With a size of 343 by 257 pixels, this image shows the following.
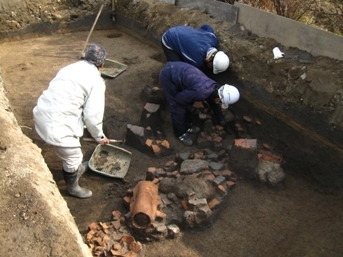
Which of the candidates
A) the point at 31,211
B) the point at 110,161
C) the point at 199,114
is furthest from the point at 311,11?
the point at 31,211

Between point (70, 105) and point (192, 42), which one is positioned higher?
point (192, 42)

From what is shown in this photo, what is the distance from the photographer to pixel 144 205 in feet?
12.7

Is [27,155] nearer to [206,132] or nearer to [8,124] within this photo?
[8,124]

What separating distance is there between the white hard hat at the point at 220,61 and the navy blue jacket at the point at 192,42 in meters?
0.26

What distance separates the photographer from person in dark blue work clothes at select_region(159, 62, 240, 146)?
4973 mm

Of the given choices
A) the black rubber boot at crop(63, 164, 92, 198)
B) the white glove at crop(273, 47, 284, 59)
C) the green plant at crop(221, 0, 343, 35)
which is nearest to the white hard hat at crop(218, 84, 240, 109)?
the white glove at crop(273, 47, 284, 59)

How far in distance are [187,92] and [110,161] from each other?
1.54 m

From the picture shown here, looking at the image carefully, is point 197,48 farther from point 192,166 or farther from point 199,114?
point 192,166

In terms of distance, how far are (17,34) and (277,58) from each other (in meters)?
6.59

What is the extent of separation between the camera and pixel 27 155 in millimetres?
3355

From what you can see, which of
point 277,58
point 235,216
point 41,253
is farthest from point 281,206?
point 41,253

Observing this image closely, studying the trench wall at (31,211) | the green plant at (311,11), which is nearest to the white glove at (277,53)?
the green plant at (311,11)

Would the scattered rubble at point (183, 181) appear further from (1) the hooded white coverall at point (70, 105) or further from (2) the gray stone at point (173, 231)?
(1) the hooded white coverall at point (70, 105)

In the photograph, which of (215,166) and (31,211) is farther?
(215,166)
